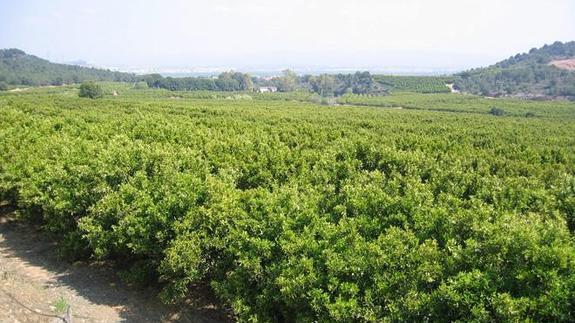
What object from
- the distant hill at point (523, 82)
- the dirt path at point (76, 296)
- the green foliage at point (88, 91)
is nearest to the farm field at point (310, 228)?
the dirt path at point (76, 296)

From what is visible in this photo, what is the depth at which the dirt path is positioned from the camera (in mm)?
11445

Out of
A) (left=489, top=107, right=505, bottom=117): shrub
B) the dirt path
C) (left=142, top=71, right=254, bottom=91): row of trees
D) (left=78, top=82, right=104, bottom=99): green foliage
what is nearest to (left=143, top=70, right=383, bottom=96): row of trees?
(left=142, top=71, right=254, bottom=91): row of trees

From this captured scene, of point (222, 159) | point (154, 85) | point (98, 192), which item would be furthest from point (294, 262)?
point (154, 85)

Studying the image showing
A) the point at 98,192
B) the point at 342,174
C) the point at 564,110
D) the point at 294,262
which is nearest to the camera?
the point at 294,262

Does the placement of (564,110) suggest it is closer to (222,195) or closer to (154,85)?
(222,195)

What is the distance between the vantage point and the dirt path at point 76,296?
11.4 m

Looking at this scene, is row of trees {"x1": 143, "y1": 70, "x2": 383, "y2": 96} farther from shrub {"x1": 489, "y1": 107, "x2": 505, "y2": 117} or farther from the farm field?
the farm field

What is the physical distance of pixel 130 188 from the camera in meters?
13.0

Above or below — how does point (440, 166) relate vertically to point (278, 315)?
above

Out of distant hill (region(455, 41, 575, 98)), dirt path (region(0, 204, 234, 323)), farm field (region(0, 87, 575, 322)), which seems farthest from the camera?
distant hill (region(455, 41, 575, 98))

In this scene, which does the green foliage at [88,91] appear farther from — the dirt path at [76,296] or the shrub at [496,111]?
the dirt path at [76,296]

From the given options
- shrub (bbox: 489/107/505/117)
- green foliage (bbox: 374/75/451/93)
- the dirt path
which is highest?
green foliage (bbox: 374/75/451/93)

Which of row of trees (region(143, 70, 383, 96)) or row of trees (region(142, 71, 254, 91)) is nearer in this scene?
row of trees (region(142, 71, 254, 91))

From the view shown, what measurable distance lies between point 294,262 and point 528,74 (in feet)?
604
